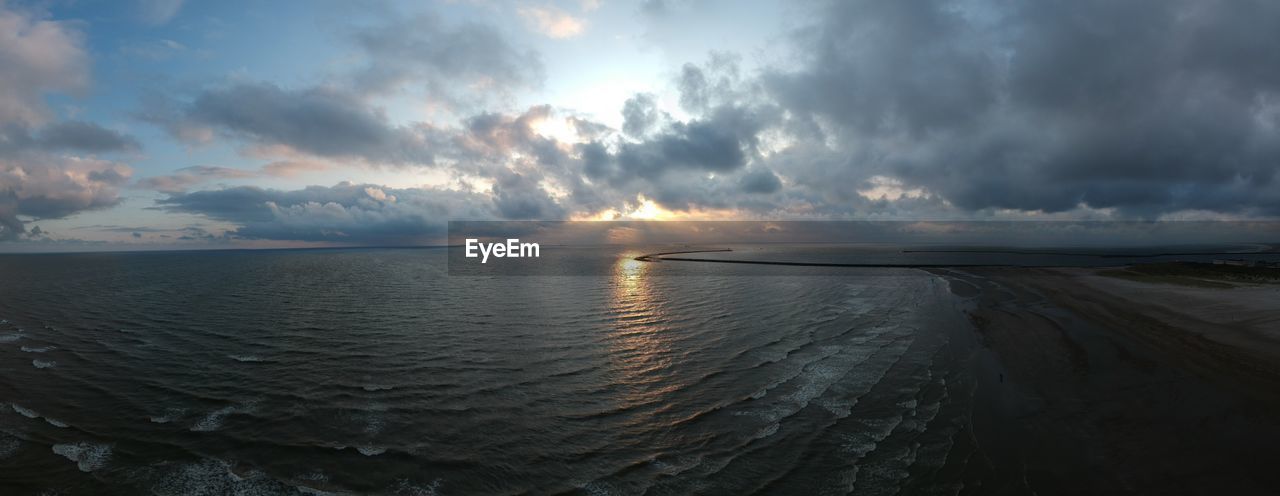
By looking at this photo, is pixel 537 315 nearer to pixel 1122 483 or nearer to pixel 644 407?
pixel 644 407

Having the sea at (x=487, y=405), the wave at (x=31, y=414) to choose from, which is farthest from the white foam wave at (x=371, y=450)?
the wave at (x=31, y=414)

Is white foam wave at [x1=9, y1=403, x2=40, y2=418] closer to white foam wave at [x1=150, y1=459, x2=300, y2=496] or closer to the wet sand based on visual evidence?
white foam wave at [x1=150, y1=459, x2=300, y2=496]

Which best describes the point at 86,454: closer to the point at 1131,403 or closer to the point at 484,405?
the point at 484,405

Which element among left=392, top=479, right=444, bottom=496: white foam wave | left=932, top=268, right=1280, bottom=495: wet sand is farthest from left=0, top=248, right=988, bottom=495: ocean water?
left=932, top=268, right=1280, bottom=495: wet sand

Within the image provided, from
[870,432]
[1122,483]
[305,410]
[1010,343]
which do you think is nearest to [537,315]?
[305,410]

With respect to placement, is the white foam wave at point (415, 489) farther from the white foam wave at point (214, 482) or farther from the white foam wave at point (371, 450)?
the white foam wave at point (214, 482)
